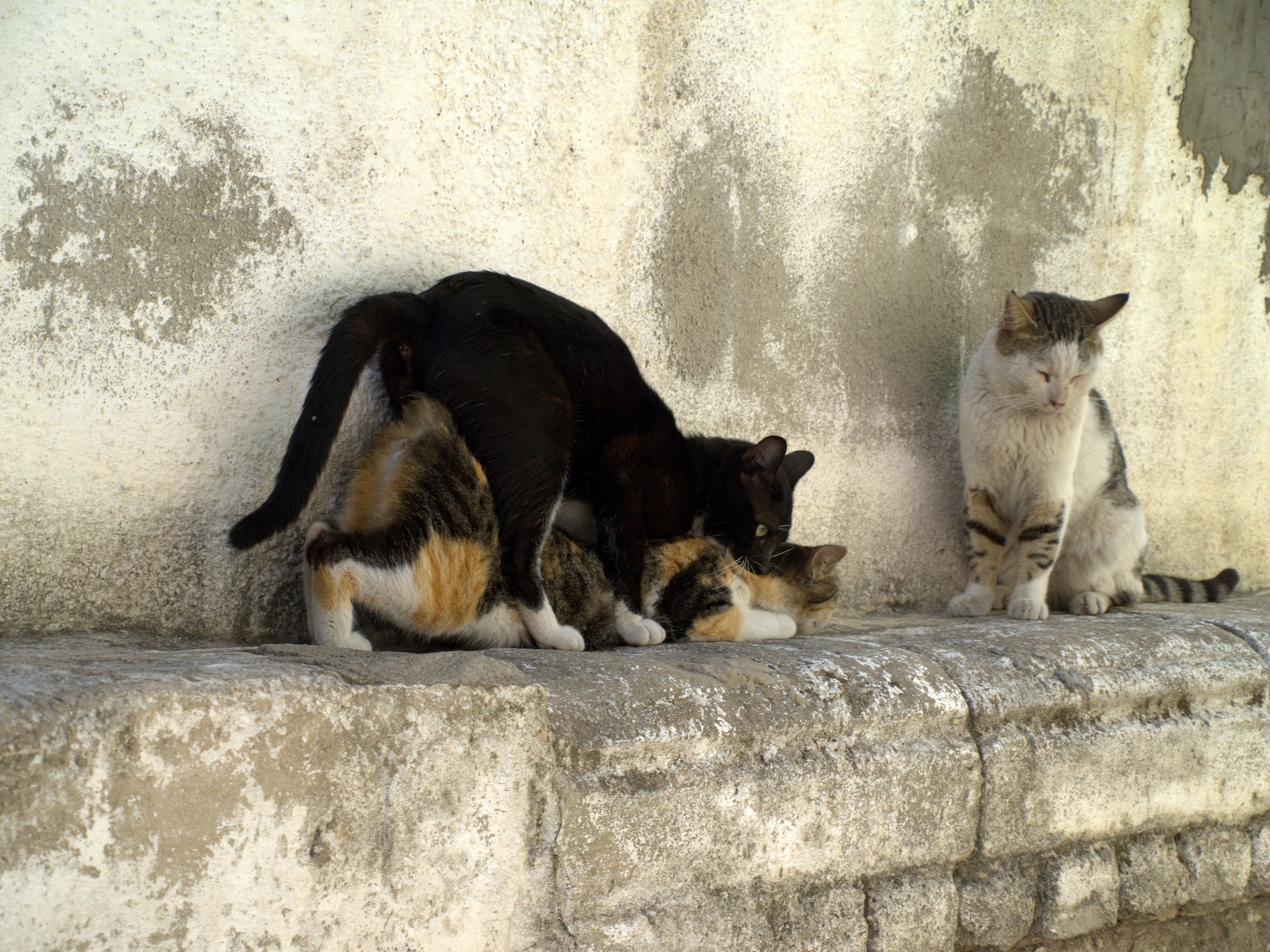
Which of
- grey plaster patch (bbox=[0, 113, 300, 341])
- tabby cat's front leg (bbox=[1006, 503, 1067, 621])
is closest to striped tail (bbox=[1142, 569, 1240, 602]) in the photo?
tabby cat's front leg (bbox=[1006, 503, 1067, 621])

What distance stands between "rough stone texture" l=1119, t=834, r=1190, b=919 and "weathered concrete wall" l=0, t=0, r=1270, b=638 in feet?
3.27

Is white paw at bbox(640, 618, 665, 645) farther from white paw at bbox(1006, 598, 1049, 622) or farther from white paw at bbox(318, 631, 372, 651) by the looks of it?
white paw at bbox(1006, 598, 1049, 622)

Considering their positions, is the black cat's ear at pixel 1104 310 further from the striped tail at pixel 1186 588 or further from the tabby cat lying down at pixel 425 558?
the tabby cat lying down at pixel 425 558

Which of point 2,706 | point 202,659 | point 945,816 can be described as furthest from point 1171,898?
point 2,706

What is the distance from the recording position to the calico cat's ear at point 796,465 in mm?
2449

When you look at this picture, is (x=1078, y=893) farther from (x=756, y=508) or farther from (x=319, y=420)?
(x=319, y=420)

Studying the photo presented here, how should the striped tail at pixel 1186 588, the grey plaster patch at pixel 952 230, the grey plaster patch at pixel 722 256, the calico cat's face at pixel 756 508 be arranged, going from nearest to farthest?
the calico cat's face at pixel 756 508 < the grey plaster patch at pixel 722 256 < the grey plaster patch at pixel 952 230 < the striped tail at pixel 1186 588

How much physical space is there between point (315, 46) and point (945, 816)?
2114 mm

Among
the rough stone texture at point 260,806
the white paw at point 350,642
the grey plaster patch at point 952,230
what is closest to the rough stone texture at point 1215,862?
the grey plaster patch at point 952,230

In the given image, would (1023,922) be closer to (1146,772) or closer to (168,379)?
(1146,772)

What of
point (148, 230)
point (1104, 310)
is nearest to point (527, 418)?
point (148, 230)

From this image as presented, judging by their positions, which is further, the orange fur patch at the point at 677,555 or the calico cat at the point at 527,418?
the orange fur patch at the point at 677,555

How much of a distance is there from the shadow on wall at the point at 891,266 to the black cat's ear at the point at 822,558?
32cm

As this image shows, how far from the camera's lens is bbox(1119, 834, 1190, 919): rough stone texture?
2240mm
